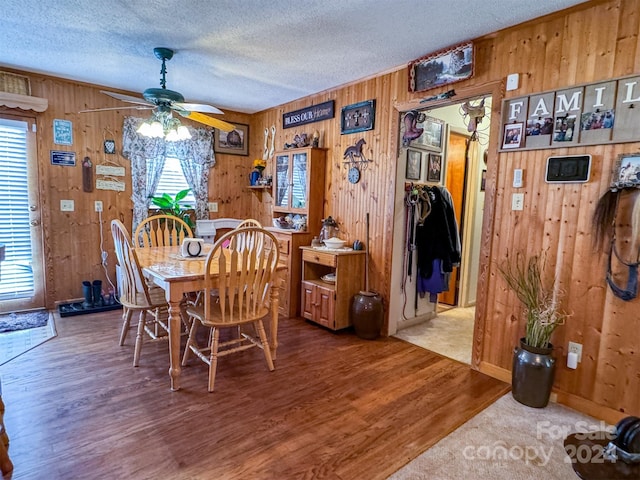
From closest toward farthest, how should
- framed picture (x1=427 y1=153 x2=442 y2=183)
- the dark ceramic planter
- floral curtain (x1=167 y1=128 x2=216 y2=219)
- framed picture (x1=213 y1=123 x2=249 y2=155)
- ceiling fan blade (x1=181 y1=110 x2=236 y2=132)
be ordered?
the dark ceramic planter, ceiling fan blade (x1=181 y1=110 x2=236 y2=132), framed picture (x1=427 y1=153 x2=442 y2=183), floral curtain (x1=167 y1=128 x2=216 y2=219), framed picture (x1=213 y1=123 x2=249 y2=155)

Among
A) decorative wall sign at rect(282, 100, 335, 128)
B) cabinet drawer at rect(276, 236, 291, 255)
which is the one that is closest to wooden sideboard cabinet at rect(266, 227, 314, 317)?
cabinet drawer at rect(276, 236, 291, 255)

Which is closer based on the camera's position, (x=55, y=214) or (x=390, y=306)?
(x=390, y=306)

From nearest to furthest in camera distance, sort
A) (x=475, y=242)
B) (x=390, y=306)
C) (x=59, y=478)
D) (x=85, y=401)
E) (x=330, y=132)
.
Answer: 1. (x=59, y=478)
2. (x=85, y=401)
3. (x=390, y=306)
4. (x=330, y=132)
5. (x=475, y=242)

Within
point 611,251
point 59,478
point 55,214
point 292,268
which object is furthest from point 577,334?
point 55,214

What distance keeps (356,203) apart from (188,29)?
211 centimetres

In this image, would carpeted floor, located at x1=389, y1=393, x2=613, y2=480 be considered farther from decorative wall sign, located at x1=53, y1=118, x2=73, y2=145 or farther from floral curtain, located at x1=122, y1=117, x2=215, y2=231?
decorative wall sign, located at x1=53, y1=118, x2=73, y2=145

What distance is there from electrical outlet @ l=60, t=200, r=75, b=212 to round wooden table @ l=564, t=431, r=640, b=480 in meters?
4.89

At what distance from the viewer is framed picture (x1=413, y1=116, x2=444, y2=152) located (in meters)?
3.63

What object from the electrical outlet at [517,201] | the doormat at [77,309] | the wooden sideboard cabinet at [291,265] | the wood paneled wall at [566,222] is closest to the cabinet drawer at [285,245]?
the wooden sideboard cabinet at [291,265]

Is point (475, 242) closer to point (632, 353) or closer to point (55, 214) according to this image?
point (632, 353)

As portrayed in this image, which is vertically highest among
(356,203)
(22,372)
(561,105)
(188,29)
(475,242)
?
(188,29)

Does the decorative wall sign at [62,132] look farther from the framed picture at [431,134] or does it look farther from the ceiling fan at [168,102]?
the framed picture at [431,134]

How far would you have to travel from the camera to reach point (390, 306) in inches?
139

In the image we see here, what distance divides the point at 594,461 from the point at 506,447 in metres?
0.40
